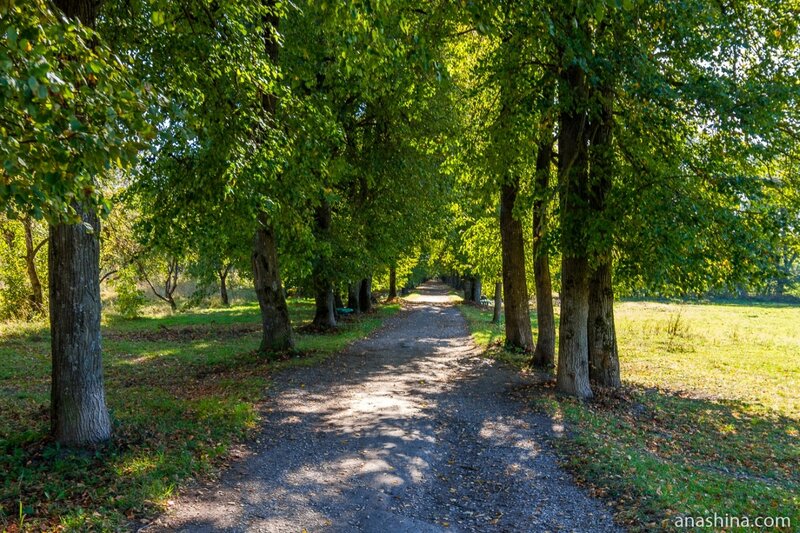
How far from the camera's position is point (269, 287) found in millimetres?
13383

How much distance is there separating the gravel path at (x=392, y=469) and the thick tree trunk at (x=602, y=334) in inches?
76.5

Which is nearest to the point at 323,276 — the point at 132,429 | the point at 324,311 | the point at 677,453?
the point at 324,311

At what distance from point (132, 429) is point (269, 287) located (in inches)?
268

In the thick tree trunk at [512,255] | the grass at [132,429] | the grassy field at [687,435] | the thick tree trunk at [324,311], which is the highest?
the thick tree trunk at [512,255]

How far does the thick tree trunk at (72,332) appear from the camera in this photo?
5.93 m

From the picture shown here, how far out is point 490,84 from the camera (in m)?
9.98

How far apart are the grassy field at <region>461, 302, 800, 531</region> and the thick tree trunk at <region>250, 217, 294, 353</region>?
671 centimetres

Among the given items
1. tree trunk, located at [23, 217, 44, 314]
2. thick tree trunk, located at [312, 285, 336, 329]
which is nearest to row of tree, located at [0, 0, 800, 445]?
thick tree trunk, located at [312, 285, 336, 329]

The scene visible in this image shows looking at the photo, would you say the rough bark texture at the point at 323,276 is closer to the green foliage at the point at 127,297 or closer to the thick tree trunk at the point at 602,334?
the thick tree trunk at the point at 602,334

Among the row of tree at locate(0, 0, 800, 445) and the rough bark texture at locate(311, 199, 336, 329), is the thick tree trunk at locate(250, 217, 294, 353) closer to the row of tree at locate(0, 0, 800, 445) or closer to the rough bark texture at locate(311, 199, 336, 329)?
the row of tree at locate(0, 0, 800, 445)

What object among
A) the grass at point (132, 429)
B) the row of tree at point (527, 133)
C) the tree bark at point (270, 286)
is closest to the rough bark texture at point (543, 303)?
the row of tree at point (527, 133)

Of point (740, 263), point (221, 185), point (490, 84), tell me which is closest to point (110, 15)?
point (221, 185)

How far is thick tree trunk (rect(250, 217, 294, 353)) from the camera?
13336mm

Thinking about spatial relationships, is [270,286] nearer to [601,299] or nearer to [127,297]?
[601,299]
